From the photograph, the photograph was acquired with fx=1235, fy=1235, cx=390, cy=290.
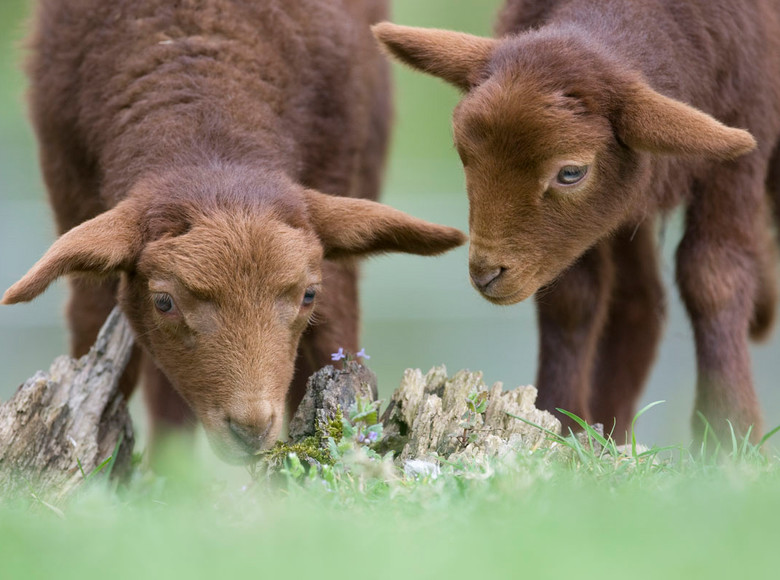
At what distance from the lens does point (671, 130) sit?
226 inches

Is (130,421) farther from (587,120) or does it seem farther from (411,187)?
(411,187)

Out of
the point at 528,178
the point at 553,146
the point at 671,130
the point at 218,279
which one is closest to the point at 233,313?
the point at 218,279

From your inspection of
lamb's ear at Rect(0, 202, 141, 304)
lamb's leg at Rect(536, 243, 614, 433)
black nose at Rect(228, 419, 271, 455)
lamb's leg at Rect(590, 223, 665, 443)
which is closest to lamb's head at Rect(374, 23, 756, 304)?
lamb's leg at Rect(536, 243, 614, 433)

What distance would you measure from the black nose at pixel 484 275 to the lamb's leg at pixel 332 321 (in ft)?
4.15

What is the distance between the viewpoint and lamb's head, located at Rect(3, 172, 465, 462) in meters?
5.83

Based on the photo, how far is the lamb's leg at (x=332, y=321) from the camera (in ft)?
24.2

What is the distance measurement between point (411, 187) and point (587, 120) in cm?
1538

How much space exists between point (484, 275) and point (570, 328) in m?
1.39

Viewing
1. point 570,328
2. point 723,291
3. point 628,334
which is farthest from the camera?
point 628,334

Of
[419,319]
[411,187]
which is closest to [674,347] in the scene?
[419,319]

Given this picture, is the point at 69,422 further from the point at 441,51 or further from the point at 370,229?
the point at 441,51

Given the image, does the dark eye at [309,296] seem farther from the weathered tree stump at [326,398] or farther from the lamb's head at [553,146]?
the lamb's head at [553,146]

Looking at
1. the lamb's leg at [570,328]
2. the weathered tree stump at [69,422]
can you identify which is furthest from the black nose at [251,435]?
the lamb's leg at [570,328]

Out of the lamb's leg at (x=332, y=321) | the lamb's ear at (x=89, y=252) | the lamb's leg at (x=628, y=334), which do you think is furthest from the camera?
the lamb's leg at (x=628, y=334)
